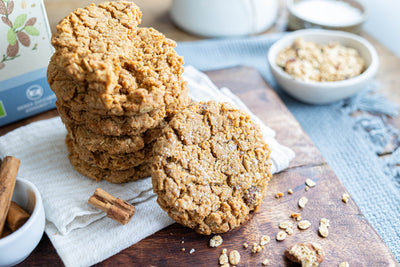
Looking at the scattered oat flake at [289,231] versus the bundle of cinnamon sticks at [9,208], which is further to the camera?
the scattered oat flake at [289,231]

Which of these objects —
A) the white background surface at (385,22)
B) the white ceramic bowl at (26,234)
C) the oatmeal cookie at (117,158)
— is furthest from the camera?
the white background surface at (385,22)

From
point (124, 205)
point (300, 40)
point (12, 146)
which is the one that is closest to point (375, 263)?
point (124, 205)

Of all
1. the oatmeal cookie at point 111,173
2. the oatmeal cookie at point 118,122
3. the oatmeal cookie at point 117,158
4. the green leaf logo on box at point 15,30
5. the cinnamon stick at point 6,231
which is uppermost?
the green leaf logo on box at point 15,30

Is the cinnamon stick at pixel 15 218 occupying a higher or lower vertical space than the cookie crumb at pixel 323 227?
higher

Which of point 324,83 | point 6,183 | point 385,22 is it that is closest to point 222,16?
point 324,83

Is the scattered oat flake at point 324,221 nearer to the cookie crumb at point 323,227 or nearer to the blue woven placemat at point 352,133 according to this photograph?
the cookie crumb at point 323,227

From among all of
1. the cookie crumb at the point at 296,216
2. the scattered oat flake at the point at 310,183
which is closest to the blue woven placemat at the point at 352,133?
the scattered oat flake at the point at 310,183
